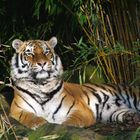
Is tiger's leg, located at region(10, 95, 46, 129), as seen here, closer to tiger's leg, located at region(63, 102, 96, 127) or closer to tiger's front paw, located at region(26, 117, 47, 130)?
tiger's front paw, located at region(26, 117, 47, 130)

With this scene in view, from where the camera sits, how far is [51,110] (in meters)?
5.75

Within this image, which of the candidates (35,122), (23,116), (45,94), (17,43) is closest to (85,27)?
(17,43)

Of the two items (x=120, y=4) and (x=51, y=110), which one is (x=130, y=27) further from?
(x=51, y=110)

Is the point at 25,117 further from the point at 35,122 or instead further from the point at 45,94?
the point at 45,94

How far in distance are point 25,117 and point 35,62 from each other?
521mm

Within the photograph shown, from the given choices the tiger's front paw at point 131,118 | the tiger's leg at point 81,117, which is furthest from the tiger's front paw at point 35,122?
the tiger's front paw at point 131,118

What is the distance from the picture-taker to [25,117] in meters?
5.47

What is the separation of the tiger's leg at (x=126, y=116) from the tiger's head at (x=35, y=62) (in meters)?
0.72

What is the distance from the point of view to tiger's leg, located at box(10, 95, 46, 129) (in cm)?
522

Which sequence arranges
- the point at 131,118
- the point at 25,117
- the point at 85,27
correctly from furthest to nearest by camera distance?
the point at 85,27, the point at 131,118, the point at 25,117

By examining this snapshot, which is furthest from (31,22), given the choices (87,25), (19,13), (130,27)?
(130,27)

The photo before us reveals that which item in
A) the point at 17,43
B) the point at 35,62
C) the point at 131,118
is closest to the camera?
the point at 35,62

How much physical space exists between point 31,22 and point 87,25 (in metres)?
0.97

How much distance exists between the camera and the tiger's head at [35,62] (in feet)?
18.5
